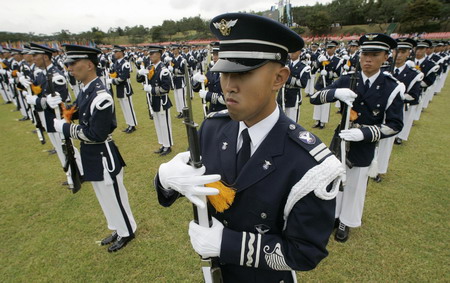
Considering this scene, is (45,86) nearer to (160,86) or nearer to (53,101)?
(53,101)

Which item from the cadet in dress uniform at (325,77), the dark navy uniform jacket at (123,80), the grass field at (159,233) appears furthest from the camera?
the dark navy uniform jacket at (123,80)

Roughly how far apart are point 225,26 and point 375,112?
10.4ft

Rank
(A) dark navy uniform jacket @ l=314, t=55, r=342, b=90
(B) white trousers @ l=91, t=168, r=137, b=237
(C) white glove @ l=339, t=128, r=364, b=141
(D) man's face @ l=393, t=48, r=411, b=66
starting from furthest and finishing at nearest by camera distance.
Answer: (A) dark navy uniform jacket @ l=314, t=55, r=342, b=90, (D) man's face @ l=393, t=48, r=411, b=66, (B) white trousers @ l=91, t=168, r=137, b=237, (C) white glove @ l=339, t=128, r=364, b=141

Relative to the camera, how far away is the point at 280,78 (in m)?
1.58

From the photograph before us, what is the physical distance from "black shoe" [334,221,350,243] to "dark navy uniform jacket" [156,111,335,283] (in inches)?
125

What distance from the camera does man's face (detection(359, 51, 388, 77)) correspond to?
3.61 metres

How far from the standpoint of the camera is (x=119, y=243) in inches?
168

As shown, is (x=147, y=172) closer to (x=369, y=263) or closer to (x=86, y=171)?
(x=86, y=171)

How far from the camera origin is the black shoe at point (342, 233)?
4223 millimetres

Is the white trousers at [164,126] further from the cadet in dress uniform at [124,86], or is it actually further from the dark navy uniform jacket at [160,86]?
the cadet in dress uniform at [124,86]

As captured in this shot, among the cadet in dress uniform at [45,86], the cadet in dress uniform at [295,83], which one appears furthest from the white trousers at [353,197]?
the cadet in dress uniform at [45,86]

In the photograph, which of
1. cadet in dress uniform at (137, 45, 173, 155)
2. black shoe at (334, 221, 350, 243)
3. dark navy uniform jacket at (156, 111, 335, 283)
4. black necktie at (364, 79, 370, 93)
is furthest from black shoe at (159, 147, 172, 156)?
dark navy uniform jacket at (156, 111, 335, 283)

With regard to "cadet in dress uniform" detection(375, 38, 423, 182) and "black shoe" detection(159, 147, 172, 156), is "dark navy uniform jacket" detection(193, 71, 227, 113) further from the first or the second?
"cadet in dress uniform" detection(375, 38, 423, 182)

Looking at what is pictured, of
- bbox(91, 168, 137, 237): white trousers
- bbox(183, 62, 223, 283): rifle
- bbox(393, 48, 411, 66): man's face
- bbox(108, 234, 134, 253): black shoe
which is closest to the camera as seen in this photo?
bbox(183, 62, 223, 283): rifle
